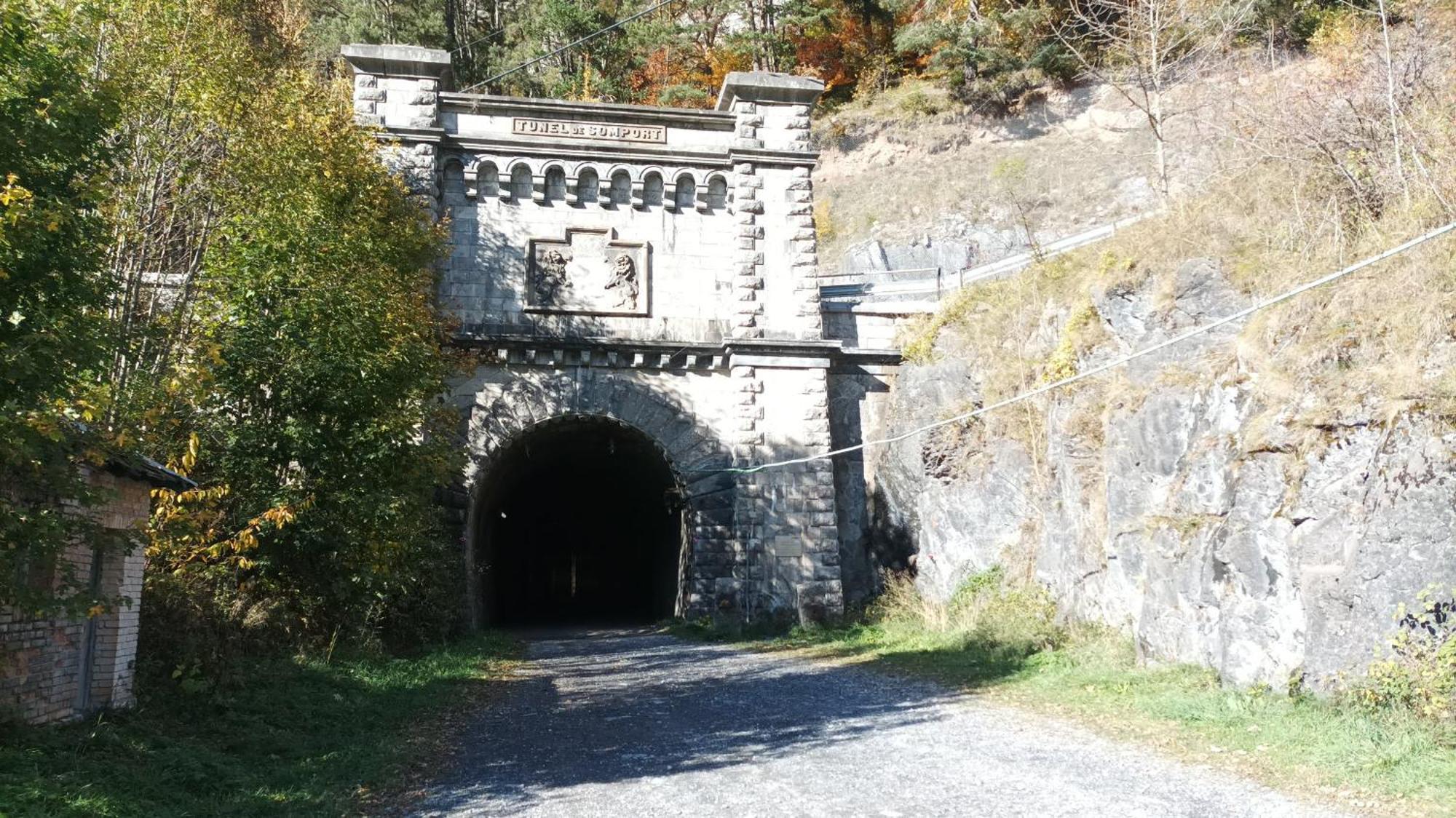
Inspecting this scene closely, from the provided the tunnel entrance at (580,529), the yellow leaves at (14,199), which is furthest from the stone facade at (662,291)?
the yellow leaves at (14,199)

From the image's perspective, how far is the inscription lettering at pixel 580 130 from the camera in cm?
1911

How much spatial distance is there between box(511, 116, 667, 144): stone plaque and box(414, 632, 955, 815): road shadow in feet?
32.3

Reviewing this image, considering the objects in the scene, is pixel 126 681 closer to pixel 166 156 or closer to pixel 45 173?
pixel 45 173

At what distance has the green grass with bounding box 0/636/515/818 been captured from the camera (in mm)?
6016

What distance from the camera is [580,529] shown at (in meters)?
35.3

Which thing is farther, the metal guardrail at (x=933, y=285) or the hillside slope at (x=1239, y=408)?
the metal guardrail at (x=933, y=285)

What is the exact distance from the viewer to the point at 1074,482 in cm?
1301

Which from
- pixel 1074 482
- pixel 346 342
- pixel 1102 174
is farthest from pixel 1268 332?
pixel 1102 174

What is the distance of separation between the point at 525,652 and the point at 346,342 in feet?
23.8

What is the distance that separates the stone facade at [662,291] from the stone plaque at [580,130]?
0.03 meters

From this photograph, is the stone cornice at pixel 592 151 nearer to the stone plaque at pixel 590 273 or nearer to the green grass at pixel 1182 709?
the stone plaque at pixel 590 273

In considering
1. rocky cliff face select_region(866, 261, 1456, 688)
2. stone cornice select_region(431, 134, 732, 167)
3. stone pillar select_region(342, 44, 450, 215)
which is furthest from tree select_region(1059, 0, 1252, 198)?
stone pillar select_region(342, 44, 450, 215)

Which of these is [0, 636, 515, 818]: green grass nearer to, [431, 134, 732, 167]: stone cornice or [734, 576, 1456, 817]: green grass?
[734, 576, 1456, 817]: green grass

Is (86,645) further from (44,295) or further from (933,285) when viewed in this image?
(933,285)
